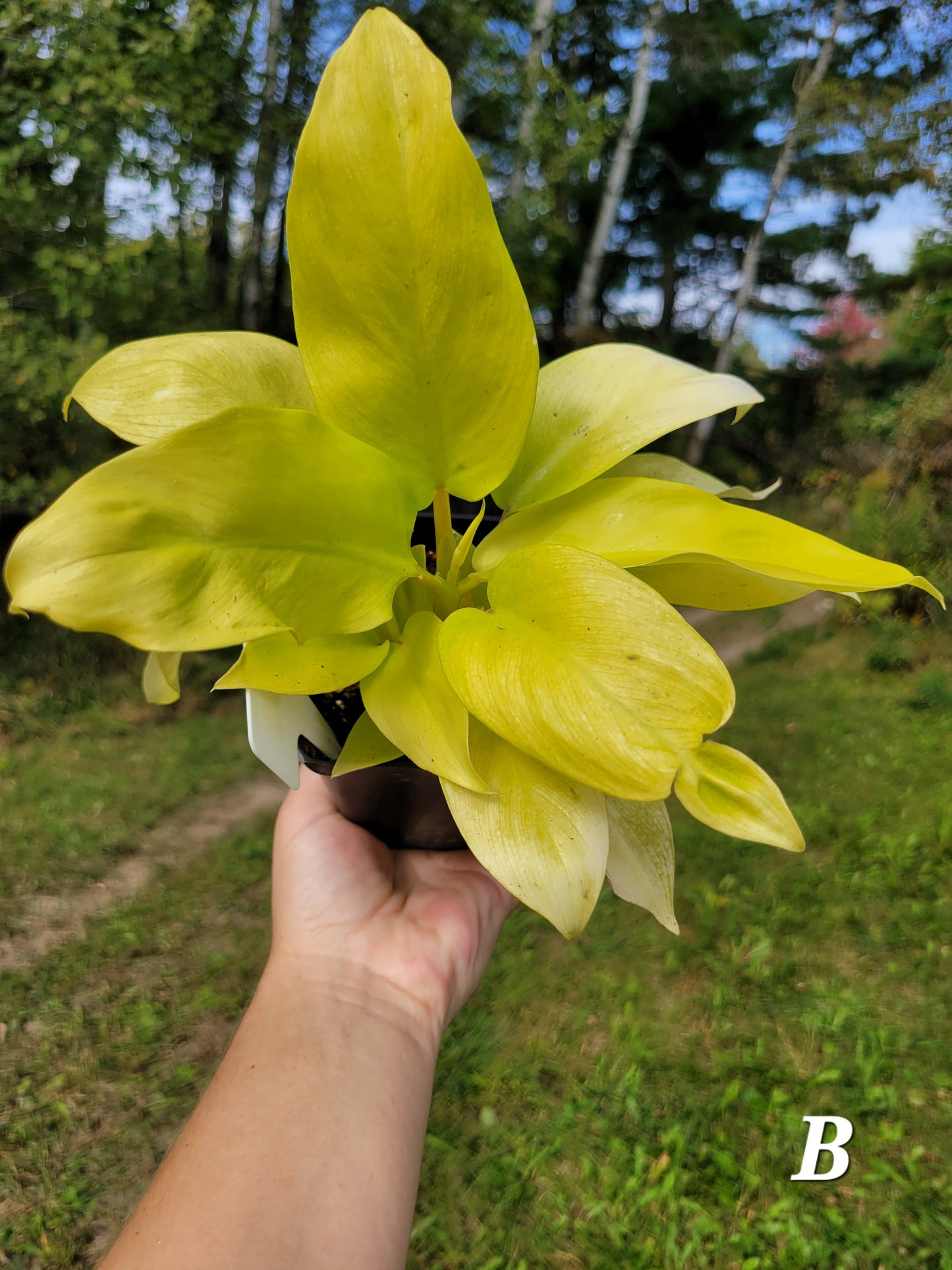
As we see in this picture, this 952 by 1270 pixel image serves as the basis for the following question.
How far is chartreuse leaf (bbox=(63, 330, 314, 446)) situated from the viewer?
18.1 inches

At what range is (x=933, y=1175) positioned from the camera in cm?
140

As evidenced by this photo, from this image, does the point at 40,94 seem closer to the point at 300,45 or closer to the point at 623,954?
the point at 300,45

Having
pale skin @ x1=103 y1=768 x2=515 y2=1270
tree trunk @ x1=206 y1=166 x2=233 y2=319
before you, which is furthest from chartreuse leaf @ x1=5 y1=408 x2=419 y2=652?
tree trunk @ x1=206 y1=166 x2=233 y2=319

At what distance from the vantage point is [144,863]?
7.54 feet

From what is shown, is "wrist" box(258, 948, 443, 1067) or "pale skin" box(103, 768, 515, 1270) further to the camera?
"wrist" box(258, 948, 443, 1067)

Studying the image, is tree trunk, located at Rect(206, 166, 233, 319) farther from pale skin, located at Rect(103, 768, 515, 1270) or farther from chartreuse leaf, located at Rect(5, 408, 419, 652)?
chartreuse leaf, located at Rect(5, 408, 419, 652)

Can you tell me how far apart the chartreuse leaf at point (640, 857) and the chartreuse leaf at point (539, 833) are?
6cm

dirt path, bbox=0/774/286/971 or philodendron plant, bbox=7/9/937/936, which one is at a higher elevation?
philodendron plant, bbox=7/9/937/936

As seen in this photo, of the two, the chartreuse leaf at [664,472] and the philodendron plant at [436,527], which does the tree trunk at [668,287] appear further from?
the philodendron plant at [436,527]

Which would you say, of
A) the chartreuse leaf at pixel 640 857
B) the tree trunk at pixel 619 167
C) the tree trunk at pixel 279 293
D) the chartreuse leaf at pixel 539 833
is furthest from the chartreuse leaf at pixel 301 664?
the tree trunk at pixel 619 167

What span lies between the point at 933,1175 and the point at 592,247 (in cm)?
605

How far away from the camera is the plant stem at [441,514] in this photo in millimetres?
548

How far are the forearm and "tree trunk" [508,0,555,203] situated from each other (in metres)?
5.01

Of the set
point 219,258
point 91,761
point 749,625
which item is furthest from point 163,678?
point 219,258
